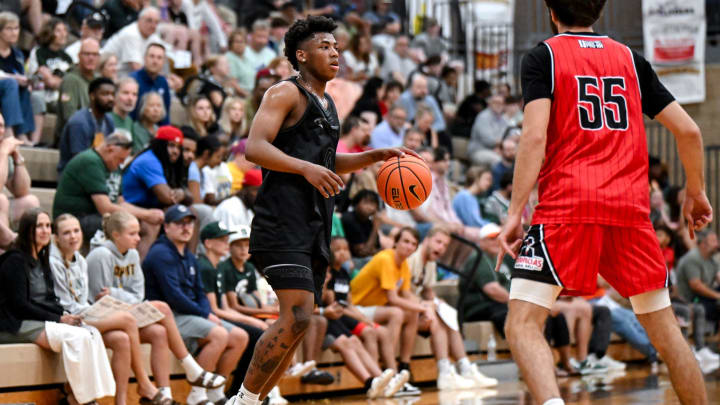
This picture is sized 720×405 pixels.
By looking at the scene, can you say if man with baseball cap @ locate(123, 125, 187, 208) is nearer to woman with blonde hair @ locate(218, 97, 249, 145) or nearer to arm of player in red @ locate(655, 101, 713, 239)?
woman with blonde hair @ locate(218, 97, 249, 145)

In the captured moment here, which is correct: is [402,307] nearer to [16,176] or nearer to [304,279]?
[16,176]

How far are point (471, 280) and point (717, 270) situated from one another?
163 inches

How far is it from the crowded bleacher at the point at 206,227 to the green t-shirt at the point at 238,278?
17mm

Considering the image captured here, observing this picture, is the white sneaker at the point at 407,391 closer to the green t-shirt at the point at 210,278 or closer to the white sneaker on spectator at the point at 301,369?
the white sneaker on spectator at the point at 301,369

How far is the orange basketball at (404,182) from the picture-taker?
17.6 ft

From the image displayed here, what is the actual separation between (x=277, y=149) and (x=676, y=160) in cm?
1357

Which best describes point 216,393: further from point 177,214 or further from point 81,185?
point 81,185

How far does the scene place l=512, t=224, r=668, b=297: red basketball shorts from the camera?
14.1 feet

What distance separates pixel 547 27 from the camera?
769 inches

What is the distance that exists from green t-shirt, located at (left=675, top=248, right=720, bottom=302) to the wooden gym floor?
2489mm

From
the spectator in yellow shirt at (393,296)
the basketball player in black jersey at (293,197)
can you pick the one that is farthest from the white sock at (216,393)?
the basketball player in black jersey at (293,197)

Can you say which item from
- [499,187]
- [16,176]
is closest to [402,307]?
[16,176]

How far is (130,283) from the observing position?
7.56 m

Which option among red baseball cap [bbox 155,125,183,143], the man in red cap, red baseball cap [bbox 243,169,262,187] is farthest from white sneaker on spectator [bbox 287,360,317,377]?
red baseball cap [bbox 155,125,183,143]
